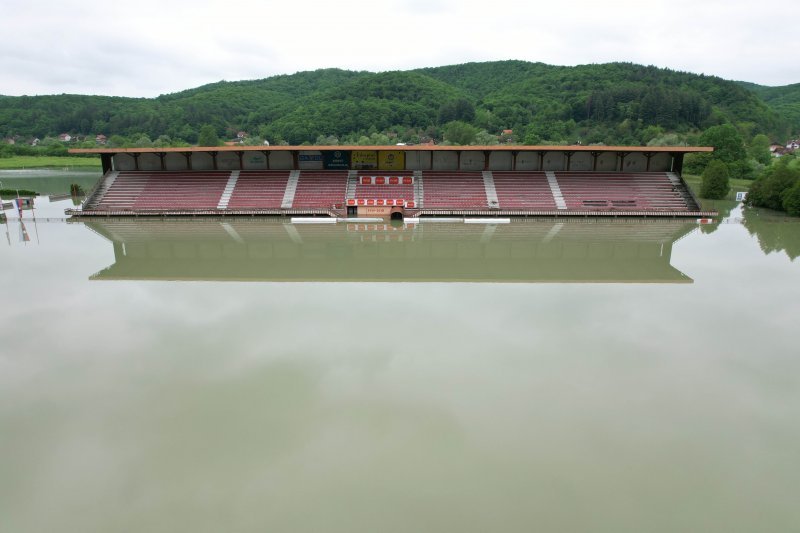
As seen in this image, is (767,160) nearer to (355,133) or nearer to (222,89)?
(355,133)

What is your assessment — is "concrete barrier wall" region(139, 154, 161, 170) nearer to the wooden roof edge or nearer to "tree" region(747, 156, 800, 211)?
the wooden roof edge

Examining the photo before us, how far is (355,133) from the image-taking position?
77.5 metres

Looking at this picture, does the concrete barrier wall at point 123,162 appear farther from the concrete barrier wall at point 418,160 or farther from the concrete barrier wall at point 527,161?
the concrete barrier wall at point 527,161

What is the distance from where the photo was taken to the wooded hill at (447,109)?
71688 mm

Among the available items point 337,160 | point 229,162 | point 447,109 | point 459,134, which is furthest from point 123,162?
point 447,109

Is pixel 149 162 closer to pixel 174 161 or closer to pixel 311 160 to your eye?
pixel 174 161

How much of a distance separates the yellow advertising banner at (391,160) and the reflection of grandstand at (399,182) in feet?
0.19

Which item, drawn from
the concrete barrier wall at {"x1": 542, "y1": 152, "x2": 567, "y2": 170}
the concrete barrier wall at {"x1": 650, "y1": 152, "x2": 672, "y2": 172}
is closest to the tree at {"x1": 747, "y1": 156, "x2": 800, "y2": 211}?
the concrete barrier wall at {"x1": 650, "y1": 152, "x2": 672, "y2": 172}

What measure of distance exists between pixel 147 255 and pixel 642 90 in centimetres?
8441

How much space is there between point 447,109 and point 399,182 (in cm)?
6177

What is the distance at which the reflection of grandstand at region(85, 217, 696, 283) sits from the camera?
12188mm

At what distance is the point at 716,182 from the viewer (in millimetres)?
29203

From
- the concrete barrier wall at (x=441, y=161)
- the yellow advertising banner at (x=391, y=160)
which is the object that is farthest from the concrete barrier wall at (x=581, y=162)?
the yellow advertising banner at (x=391, y=160)

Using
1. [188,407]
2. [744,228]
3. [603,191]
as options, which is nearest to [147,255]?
[188,407]
